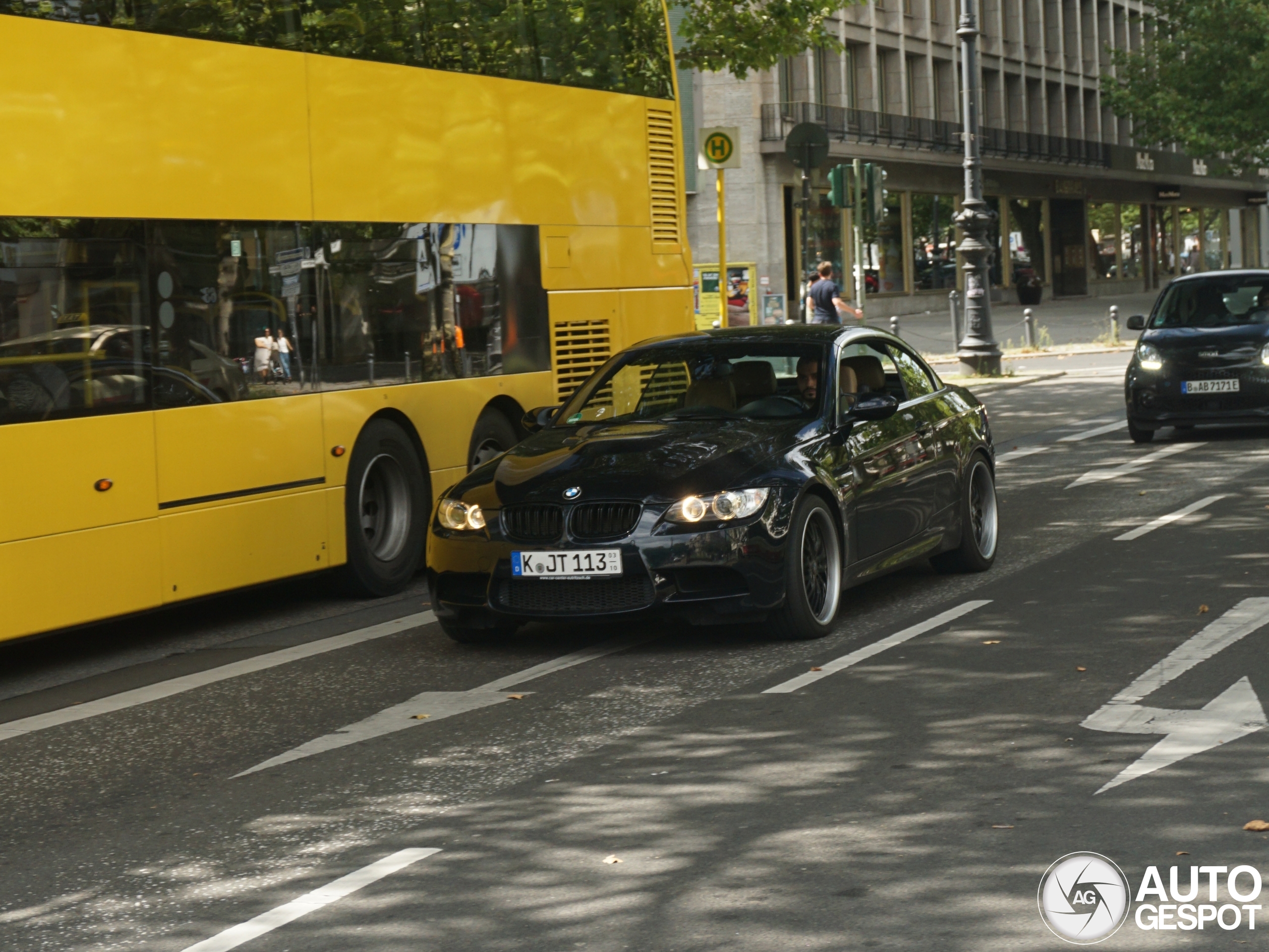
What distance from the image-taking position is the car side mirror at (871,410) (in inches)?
379

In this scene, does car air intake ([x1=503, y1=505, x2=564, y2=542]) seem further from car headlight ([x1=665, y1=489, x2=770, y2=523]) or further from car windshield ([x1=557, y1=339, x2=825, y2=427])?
car windshield ([x1=557, y1=339, x2=825, y2=427])

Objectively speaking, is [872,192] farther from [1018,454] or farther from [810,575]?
[810,575]

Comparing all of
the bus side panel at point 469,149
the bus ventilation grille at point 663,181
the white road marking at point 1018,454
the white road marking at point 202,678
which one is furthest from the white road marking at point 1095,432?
the white road marking at point 202,678

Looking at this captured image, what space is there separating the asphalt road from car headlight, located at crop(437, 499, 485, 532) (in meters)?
0.63

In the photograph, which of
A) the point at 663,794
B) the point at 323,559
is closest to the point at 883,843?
the point at 663,794

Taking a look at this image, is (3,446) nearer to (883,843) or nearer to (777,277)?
(883,843)

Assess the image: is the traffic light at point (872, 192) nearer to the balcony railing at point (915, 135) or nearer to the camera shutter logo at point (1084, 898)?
the balcony railing at point (915, 135)

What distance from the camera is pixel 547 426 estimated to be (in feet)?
33.6

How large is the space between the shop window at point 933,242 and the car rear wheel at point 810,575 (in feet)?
161

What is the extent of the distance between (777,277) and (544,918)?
46.0 metres

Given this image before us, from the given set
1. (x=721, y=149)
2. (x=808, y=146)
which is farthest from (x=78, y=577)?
(x=808, y=146)

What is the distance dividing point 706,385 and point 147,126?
311 centimetres

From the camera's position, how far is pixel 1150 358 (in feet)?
60.8

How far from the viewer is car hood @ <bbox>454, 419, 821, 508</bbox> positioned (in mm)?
8797
